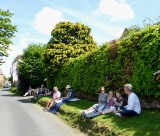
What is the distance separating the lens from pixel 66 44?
37.7 m

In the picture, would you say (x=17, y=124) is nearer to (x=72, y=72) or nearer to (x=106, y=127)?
(x=106, y=127)

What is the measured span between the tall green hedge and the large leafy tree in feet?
32.1

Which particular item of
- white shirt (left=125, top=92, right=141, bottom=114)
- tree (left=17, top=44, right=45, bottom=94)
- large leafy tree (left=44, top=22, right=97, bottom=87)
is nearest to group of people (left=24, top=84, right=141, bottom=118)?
white shirt (left=125, top=92, right=141, bottom=114)

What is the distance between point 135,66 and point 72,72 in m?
13.7

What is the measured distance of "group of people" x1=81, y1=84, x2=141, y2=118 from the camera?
44.4 ft

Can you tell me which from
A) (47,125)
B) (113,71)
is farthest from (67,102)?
(47,125)

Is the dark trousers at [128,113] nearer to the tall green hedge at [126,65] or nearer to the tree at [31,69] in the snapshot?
the tall green hedge at [126,65]

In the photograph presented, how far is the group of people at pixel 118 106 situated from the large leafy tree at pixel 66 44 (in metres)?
18.9

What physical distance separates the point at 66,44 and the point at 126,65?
2087 centimetres

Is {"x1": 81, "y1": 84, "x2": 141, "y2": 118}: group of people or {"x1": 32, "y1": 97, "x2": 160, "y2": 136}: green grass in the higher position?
{"x1": 81, "y1": 84, "x2": 141, "y2": 118}: group of people

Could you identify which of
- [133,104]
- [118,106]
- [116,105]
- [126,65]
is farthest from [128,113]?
[126,65]

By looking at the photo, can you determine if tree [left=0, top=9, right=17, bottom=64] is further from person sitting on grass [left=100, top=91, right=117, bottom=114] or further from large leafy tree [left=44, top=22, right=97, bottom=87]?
person sitting on grass [left=100, top=91, right=117, bottom=114]

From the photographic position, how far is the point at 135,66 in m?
16.2

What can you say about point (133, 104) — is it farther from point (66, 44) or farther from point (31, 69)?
point (31, 69)
